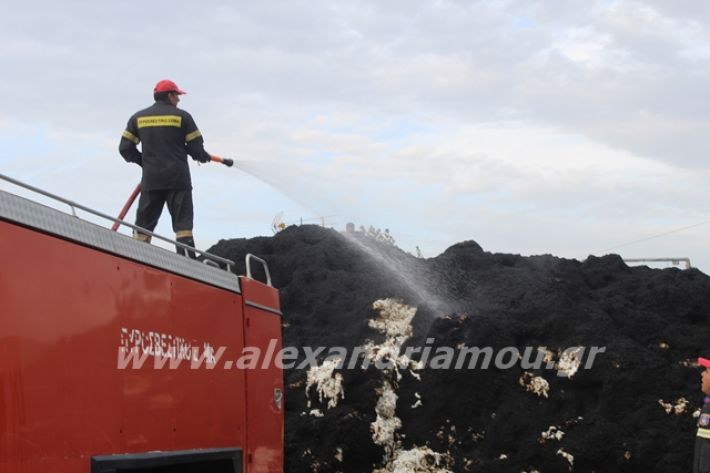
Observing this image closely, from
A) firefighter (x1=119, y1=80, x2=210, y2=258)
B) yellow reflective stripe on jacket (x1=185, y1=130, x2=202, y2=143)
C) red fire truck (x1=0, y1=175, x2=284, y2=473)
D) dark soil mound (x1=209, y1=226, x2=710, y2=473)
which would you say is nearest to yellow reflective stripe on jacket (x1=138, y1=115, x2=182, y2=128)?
firefighter (x1=119, y1=80, x2=210, y2=258)

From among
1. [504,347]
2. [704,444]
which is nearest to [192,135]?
[504,347]

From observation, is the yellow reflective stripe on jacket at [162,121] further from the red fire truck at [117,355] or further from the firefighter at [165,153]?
the red fire truck at [117,355]

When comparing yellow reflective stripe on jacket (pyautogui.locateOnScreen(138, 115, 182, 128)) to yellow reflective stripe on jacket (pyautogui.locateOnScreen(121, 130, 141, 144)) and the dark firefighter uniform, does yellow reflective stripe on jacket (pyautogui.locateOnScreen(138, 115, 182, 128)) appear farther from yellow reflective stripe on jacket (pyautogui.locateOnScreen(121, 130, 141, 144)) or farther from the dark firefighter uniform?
the dark firefighter uniform

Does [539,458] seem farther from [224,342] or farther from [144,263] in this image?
[144,263]

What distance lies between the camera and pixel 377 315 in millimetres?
11898

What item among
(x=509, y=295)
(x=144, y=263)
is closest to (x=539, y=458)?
(x=509, y=295)

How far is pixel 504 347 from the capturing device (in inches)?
436

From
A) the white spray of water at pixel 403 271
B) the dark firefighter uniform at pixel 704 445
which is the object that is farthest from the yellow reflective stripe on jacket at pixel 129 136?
the dark firefighter uniform at pixel 704 445

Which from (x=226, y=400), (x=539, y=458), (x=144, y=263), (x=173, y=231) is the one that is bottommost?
(x=539, y=458)

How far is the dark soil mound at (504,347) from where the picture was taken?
1024 cm

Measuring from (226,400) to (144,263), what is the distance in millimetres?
1303

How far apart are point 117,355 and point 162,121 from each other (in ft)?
11.3

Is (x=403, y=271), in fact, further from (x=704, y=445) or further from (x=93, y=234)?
(x=93, y=234)

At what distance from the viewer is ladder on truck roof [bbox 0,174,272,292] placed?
14.9 ft
